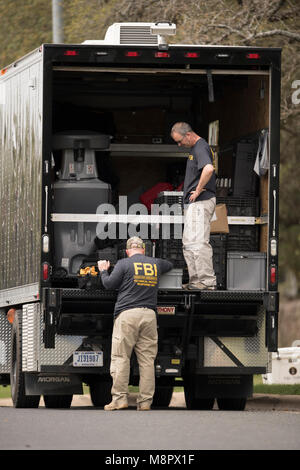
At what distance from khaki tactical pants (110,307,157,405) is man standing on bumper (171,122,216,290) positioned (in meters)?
0.60

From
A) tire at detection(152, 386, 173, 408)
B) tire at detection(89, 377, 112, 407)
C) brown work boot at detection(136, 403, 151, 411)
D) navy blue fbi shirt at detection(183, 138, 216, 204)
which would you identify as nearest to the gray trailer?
tire at detection(89, 377, 112, 407)

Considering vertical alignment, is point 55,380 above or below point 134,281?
below

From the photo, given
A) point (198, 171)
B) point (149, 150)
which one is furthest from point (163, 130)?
point (198, 171)

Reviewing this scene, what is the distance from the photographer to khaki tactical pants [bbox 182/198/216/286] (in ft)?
42.0

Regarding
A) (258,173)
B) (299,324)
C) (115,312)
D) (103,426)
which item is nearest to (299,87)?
(258,173)

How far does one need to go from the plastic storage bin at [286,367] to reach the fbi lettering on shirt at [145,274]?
4336mm

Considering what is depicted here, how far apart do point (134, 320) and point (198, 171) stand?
163cm

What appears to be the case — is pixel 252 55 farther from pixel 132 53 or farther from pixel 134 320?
pixel 134 320

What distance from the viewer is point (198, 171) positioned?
13070 mm

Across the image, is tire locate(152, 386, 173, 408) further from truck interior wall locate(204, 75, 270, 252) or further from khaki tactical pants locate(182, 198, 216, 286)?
khaki tactical pants locate(182, 198, 216, 286)

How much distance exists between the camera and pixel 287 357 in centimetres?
1662

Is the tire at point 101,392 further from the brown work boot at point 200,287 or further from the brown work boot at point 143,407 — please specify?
the brown work boot at point 200,287

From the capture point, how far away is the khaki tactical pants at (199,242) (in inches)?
504

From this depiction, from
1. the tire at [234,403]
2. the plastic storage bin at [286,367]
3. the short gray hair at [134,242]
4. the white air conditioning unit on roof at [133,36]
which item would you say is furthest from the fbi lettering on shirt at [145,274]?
the plastic storage bin at [286,367]
